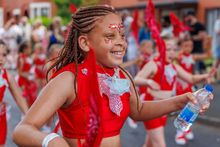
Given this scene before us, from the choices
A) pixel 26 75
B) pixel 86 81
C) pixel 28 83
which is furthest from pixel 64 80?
pixel 26 75

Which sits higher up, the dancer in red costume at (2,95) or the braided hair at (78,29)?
the braided hair at (78,29)

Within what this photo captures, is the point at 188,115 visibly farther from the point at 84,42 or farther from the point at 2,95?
the point at 2,95

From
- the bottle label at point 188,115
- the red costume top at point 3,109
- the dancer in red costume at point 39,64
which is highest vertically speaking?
the bottle label at point 188,115

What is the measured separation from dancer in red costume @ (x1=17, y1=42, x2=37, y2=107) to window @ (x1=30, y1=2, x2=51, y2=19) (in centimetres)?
3009

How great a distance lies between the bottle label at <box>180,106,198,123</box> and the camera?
318 centimetres

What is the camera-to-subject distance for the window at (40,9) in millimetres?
40812

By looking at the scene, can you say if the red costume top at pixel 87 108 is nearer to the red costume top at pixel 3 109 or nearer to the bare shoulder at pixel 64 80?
the bare shoulder at pixel 64 80

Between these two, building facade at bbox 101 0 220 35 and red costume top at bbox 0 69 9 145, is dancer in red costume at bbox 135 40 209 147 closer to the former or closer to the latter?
red costume top at bbox 0 69 9 145

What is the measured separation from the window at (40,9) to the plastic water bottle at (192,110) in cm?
3803

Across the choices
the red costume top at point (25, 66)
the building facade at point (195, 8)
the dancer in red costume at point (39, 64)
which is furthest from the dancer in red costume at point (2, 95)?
the building facade at point (195, 8)

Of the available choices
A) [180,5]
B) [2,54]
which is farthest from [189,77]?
[180,5]

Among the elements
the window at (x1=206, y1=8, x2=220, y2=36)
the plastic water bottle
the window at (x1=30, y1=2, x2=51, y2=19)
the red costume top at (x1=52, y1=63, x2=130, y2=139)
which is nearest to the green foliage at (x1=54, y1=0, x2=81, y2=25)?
the window at (x1=30, y1=2, x2=51, y2=19)

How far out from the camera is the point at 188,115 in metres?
3.18

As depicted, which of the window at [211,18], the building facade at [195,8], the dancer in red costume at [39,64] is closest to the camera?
the dancer in red costume at [39,64]
